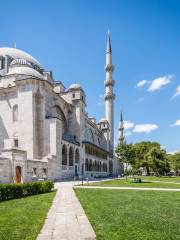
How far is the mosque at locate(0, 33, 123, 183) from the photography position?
24.6 meters

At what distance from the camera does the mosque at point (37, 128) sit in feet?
80.7

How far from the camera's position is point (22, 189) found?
14406mm

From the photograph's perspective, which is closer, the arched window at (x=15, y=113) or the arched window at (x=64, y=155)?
the arched window at (x=15, y=113)

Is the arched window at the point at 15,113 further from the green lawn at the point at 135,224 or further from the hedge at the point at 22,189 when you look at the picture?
the green lawn at the point at 135,224

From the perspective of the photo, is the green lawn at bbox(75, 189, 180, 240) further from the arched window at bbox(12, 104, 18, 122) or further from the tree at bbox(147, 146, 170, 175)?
the tree at bbox(147, 146, 170, 175)

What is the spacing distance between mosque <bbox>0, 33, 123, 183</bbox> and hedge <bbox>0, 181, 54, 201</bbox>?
6.00m

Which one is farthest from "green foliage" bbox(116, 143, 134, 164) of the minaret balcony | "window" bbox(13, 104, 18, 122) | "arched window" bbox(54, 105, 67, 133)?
the minaret balcony

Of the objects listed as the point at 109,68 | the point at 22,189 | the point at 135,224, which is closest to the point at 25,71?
the point at 22,189

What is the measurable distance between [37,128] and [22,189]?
1992 centimetres

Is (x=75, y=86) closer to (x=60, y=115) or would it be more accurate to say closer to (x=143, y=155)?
(x=60, y=115)

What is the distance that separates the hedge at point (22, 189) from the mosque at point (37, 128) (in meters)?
6.00

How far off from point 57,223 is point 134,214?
2.70 metres

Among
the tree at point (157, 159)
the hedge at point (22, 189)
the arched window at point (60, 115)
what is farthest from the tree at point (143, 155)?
the hedge at point (22, 189)

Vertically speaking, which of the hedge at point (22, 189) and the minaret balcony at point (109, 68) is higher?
the minaret balcony at point (109, 68)
